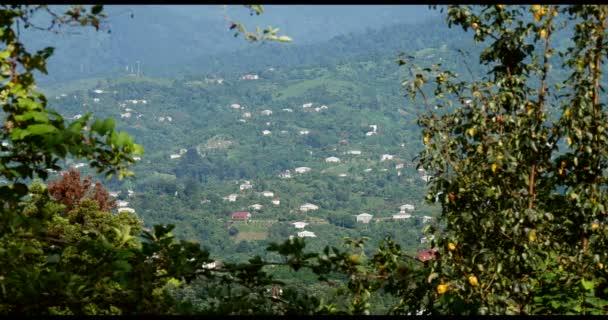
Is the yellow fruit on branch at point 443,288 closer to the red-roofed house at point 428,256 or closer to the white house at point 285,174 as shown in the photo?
the red-roofed house at point 428,256

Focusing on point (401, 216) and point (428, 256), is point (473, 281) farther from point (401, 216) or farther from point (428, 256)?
point (401, 216)

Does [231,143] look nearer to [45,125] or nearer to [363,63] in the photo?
[363,63]

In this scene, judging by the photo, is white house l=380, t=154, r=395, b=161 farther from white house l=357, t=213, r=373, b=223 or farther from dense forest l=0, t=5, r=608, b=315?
dense forest l=0, t=5, r=608, b=315

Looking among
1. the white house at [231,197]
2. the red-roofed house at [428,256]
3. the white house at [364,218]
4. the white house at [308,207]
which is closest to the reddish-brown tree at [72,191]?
the red-roofed house at [428,256]

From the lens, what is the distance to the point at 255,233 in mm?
91188

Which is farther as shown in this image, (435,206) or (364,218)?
(364,218)

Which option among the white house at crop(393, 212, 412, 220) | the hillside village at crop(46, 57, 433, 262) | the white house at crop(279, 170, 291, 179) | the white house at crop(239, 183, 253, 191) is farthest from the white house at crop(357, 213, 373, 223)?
the white house at crop(279, 170, 291, 179)

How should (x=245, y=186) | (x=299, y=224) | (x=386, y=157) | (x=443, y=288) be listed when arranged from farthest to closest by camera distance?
(x=386, y=157), (x=245, y=186), (x=299, y=224), (x=443, y=288)

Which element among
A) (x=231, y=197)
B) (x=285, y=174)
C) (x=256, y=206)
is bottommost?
(x=256, y=206)

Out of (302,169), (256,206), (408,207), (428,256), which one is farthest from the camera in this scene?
(302,169)

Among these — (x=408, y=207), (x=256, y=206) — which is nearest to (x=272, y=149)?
(x=256, y=206)

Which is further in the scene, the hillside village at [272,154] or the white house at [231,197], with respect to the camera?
the white house at [231,197]

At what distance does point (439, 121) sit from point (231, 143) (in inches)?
6014

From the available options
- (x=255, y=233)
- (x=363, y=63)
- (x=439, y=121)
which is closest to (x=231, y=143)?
(x=363, y=63)
